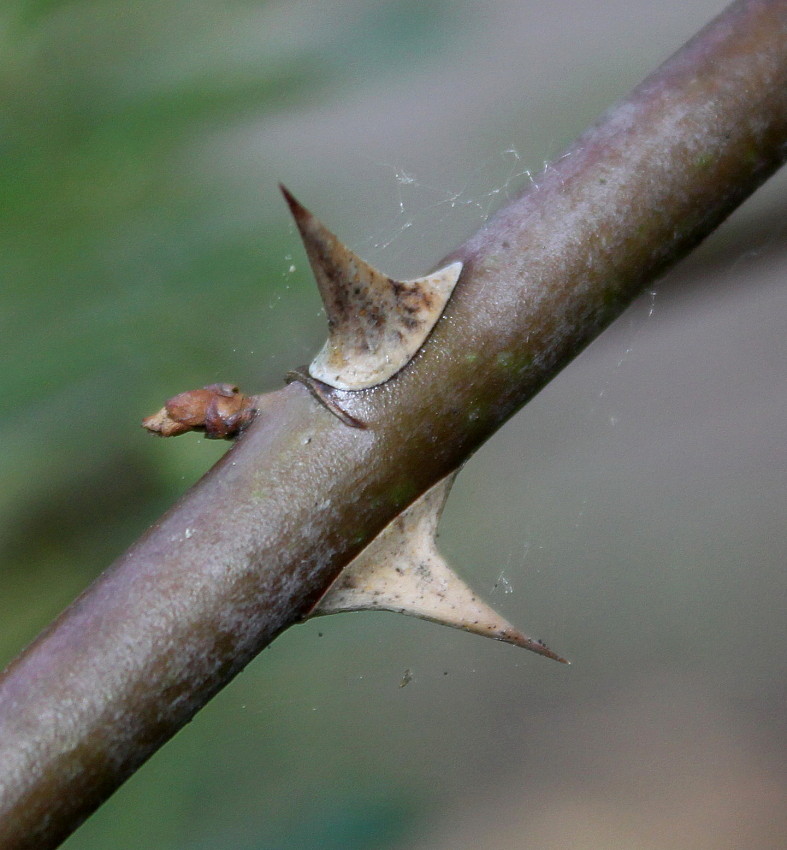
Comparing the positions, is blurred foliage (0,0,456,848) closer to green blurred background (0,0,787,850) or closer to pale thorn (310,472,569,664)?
green blurred background (0,0,787,850)

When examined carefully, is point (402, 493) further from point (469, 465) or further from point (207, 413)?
point (469, 465)

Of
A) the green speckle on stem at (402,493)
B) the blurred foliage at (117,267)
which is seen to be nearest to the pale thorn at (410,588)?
the green speckle on stem at (402,493)

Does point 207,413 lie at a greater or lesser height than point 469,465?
greater

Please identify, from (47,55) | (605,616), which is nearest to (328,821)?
(605,616)

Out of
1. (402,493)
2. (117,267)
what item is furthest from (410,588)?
(117,267)

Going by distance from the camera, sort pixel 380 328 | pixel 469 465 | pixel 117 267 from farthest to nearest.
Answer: pixel 469 465, pixel 117 267, pixel 380 328

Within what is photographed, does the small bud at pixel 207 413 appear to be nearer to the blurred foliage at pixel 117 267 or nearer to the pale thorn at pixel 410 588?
the pale thorn at pixel 410 588
